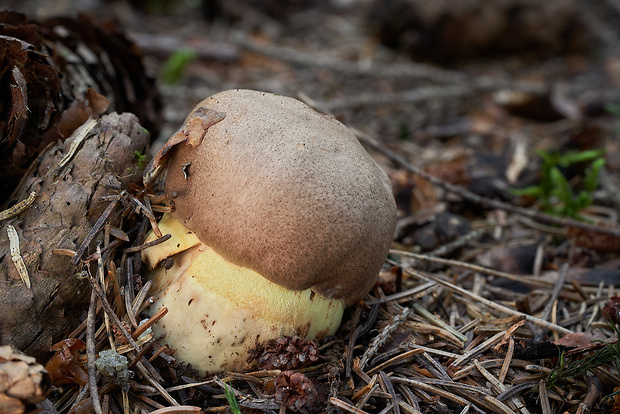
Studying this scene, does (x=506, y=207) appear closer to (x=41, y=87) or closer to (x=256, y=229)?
(x=256, y=229)

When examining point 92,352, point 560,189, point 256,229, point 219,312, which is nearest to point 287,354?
point 219,312

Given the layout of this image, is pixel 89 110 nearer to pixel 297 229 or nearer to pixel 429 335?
pixel 297 229

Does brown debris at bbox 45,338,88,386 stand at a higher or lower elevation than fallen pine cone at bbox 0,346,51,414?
lower

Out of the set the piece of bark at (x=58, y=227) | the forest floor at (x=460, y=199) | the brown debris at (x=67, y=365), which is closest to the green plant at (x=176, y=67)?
the forest floor at (x=460, y=199)

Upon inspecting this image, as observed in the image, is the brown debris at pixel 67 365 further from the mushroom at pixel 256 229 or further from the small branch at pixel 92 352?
the mushroom at pixel 256 229

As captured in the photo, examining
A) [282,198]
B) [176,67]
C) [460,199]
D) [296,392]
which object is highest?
[282,198]

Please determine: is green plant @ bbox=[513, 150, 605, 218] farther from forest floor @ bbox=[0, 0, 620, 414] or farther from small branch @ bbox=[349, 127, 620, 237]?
small branch @ bbox=[349, 127, 620, 237]

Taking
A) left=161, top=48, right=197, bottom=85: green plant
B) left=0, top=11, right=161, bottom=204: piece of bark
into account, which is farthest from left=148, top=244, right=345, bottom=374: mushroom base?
left=161, top=48, right=197, bottom=85: green plant

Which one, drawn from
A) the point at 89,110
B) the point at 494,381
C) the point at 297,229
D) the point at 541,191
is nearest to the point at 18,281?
the point at 89,110
